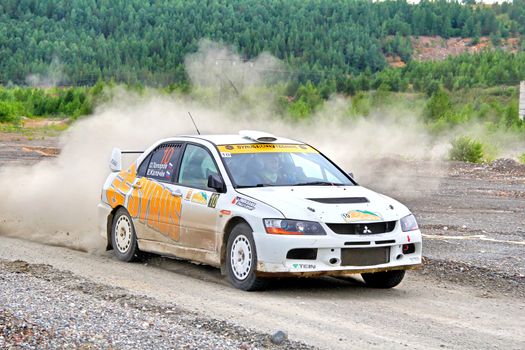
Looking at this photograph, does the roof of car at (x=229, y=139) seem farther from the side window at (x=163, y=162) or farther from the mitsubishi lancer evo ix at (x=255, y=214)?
the side window at (x=163, y=162)

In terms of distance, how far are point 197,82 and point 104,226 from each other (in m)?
55.5

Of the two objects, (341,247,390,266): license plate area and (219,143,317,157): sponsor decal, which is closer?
(341,247,390,266): license plate area

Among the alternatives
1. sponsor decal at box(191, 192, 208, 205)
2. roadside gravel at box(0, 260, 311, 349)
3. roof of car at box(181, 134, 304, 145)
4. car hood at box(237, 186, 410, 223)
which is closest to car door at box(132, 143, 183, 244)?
sponsor decal at box(191, 192, 208, 205)

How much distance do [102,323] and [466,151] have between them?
3381 centimetres

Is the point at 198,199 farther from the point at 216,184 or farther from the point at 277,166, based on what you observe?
the point at 277,166

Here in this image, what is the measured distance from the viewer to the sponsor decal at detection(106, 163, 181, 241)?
35.8ft

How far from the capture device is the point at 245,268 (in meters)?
9.65

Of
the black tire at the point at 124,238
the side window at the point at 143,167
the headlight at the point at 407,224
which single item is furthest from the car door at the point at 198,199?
the headlight at the point at 407,224

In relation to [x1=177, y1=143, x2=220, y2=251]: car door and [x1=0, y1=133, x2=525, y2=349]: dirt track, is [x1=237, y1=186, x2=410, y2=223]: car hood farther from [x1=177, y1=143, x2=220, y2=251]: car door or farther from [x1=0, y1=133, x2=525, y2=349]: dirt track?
[x1=0, y1=133, x2=525, y2=349]: dirt track

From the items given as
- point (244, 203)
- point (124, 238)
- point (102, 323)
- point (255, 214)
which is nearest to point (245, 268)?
point (255, 214)

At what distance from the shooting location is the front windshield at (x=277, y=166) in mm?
10477

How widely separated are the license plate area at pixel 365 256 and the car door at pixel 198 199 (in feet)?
5.00

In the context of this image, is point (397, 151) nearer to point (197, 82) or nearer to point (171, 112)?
point (171, 112)

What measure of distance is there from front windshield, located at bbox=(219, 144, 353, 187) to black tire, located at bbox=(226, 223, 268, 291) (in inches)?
25.7
